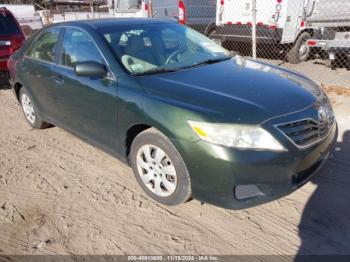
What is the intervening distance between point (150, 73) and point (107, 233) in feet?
4.97

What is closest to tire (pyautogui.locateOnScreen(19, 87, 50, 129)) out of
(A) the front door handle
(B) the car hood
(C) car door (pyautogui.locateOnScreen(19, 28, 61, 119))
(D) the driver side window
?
(C) car door (pyautogui.locateOnScreen(19, 28, 61, 119))

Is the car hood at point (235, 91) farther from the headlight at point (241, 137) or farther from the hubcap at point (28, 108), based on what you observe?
the hubcap at point (28, 108)

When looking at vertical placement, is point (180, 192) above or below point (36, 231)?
above

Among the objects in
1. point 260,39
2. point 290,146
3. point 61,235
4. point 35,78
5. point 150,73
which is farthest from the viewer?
point 260,39

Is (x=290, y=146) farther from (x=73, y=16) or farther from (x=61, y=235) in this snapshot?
(x=73, y=16)

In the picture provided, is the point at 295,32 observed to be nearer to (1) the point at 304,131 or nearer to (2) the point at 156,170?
(1) the point at 304,131

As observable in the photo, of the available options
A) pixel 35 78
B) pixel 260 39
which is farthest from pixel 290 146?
pixel 260 39

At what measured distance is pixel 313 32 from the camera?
877 centimetres

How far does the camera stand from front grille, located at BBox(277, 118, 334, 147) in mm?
2570

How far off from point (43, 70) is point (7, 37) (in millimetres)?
4299

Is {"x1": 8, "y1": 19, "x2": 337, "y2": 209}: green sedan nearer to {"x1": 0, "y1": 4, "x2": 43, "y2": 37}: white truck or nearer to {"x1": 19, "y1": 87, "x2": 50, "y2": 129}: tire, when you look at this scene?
{"x1": 19, "y1": 87, "x2": 50, "y2": 129}: tire

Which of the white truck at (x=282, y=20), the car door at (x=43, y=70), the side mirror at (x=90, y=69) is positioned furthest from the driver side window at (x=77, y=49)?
the white truck at (x=282, y=20)

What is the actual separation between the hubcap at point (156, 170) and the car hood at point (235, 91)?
1.66ft

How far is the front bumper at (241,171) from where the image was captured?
8.13 ft
